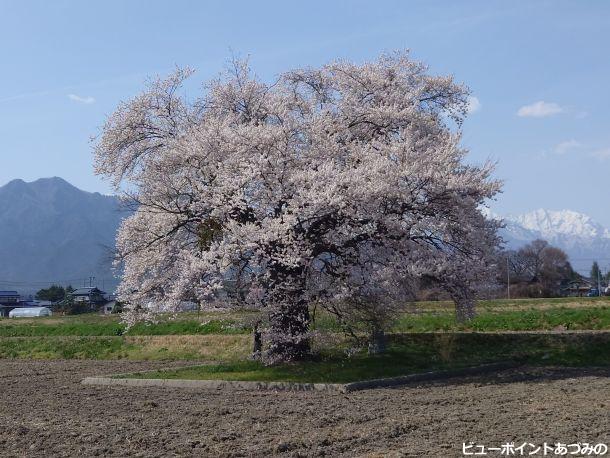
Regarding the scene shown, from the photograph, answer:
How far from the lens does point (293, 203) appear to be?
20.5m

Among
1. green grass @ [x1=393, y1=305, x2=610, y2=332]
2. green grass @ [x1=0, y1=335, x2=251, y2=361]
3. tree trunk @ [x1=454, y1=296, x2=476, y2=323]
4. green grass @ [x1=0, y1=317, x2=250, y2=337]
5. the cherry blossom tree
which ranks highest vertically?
the cherry blossom tree

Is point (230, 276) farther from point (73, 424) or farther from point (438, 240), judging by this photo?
point (73, 424)

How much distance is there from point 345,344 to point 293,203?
6274mm

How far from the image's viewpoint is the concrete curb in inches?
741


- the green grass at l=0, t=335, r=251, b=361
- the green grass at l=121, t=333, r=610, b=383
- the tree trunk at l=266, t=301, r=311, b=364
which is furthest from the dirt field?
the green grass at l=0, t=335, r=251, b=361

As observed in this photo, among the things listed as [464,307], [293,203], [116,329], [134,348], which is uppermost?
[293,203]

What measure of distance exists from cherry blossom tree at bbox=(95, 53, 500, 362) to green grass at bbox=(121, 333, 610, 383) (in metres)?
1.13

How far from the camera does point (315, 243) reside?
21516 millimetres

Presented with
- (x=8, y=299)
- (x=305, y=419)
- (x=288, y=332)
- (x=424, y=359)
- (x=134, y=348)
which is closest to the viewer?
(x=305, y=419)

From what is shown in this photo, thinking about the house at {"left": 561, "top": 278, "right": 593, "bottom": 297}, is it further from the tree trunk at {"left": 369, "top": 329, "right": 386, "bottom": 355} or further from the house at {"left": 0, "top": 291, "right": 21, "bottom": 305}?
the house at {"left": 0, "top": 291, "right": 21, "bottom": 305}

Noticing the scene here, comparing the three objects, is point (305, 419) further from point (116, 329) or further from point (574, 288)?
point (574, 288)

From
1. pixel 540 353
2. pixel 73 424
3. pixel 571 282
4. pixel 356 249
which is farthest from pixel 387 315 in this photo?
pixel 571 282

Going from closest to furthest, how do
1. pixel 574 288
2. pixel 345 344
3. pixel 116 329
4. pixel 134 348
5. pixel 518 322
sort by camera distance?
pixel 345 344
pixel 518 322
pixel 134 348
pixel 116 329
pixel 574 288

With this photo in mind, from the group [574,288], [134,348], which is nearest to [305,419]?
[134,348]
